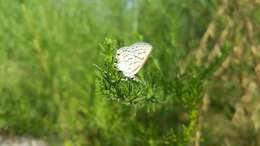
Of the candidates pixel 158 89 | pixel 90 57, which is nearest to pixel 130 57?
pixel 158 89

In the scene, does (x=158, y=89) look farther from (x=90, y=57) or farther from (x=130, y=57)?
(x=90, y=57)

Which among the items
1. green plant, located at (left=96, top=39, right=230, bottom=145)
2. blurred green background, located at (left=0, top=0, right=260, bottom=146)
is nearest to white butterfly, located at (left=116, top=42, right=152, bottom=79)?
green plant, located at (left=96, top=39, right=230, bottom=145)

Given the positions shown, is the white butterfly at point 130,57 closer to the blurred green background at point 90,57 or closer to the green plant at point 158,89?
the green plant at point 158,89

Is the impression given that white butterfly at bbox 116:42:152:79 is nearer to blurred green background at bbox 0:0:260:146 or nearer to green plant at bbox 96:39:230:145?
green plant at bbox 96:39:230:145

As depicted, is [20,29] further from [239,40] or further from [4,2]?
[239,40]

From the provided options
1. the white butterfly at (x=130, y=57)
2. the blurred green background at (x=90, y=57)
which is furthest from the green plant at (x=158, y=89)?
the blurred green background at (x=90, y=57)

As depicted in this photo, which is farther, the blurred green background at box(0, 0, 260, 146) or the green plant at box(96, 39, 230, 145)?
the blurred green background at box(0, 0, 260, 146)
